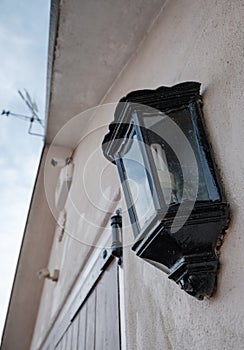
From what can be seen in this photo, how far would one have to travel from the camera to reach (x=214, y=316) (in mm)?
602

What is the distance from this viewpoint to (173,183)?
0.68m

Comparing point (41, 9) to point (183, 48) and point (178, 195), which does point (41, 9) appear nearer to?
point (183, 48)

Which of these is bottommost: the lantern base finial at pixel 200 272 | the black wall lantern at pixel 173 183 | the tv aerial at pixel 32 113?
the lantern base finial at pixel 200 272

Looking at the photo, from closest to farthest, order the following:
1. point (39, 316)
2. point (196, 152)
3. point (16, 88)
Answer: point (196, 152), point (16, 88), point (39, 316)

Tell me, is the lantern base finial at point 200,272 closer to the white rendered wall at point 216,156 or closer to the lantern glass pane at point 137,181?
the white rendered wall at point 216,156

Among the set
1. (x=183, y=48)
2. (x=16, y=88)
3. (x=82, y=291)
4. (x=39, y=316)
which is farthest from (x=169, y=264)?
(x=39, y=316)

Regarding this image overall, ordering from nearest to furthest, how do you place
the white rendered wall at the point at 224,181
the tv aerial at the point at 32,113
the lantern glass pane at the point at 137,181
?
1. the white rendered wall at the point at 224,181
2. the lantern glass pane at the point at 137,181
3. the tv aerial at the point at 32,113

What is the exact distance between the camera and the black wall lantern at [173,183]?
0.61 m

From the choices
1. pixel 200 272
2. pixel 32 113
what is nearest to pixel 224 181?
pixel 200 272

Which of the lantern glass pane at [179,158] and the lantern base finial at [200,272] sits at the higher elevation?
the lantern glass pane at [179,158]

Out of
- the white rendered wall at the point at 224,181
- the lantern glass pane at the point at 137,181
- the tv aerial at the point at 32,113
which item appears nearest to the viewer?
the white rendered wall at the point at 224,181

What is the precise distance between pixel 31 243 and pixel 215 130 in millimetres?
2318

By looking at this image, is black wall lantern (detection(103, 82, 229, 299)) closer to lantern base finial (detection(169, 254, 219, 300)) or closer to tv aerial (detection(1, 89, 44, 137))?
lantern base finial (detection(169, 254, 219, 300))

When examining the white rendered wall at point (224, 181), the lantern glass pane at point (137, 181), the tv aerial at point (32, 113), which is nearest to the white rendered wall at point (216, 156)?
the white rendered wall at point (224, 181)
